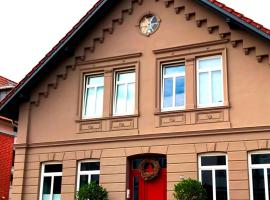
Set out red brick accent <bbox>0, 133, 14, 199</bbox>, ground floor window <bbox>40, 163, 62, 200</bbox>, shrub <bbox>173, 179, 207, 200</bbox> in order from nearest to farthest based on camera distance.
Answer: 1. shrub <bbox>173, 179, 207, 200</bbox>
2. ground floor window <bbox>40, 163, 62, 200</bbox>
3. red brick accent <bbox>0, 133, 14, 199</bbox>

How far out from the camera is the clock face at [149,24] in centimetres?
1660

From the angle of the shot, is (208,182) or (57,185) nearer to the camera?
(208,182)

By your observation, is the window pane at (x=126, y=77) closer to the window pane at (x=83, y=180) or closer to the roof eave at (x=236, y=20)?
the roof eave at (x=236, y=20)

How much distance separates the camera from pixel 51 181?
56.3 ft

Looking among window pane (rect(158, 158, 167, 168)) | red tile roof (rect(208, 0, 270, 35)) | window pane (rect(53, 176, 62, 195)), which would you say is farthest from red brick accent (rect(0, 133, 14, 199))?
red tile roof (rect(208, 0, 270, 35))

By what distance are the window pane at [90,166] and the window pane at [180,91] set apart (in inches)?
140

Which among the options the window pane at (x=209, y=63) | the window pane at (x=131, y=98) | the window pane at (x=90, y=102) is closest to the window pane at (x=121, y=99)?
the window pane at (x=131, y=98)

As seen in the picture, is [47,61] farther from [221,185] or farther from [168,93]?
[221,185]

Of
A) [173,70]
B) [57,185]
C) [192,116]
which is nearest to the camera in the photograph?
[192,116]

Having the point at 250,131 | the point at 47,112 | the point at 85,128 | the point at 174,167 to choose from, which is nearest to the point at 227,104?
the point at 250,131

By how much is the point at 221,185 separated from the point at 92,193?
418 centimetres

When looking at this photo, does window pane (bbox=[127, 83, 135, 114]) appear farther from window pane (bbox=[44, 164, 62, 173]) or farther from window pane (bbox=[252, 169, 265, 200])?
window pane (bbox=[252, 169, 265, 200])

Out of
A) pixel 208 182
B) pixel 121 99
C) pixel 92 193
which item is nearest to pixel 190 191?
pixel 208 182

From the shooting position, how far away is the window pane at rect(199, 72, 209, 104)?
15328mm
